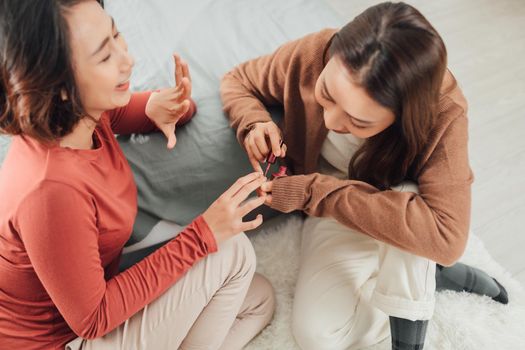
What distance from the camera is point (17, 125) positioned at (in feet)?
2.56

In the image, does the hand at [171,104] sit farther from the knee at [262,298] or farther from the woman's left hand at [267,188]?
the knee at [262,298]

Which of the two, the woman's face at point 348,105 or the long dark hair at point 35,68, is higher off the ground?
the long dark hair at point 35,68

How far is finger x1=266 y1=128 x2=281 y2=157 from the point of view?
1.16 m

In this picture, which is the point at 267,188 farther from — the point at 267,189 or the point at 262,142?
the point at 262,142

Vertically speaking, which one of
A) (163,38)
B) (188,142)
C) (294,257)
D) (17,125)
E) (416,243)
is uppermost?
(17,125)

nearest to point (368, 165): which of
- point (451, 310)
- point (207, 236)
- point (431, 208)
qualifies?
point (431, 208)

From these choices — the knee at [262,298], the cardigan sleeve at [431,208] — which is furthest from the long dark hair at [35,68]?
the knee at [262,298]

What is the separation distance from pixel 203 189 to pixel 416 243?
57 centimetres

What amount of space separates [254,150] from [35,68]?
1.86 feet

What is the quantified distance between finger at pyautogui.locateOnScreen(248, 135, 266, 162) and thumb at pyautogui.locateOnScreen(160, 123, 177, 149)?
19cm

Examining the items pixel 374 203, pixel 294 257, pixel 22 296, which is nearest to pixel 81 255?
pixel 22 296

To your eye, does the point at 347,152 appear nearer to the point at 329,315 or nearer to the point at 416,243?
the point at 416,243

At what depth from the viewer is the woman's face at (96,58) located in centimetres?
75

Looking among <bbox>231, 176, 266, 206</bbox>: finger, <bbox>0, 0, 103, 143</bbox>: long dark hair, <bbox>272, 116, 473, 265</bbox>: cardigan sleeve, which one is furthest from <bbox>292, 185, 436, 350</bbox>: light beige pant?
<bbox>0, 0, 103, 143</bbox>: long dark hair
